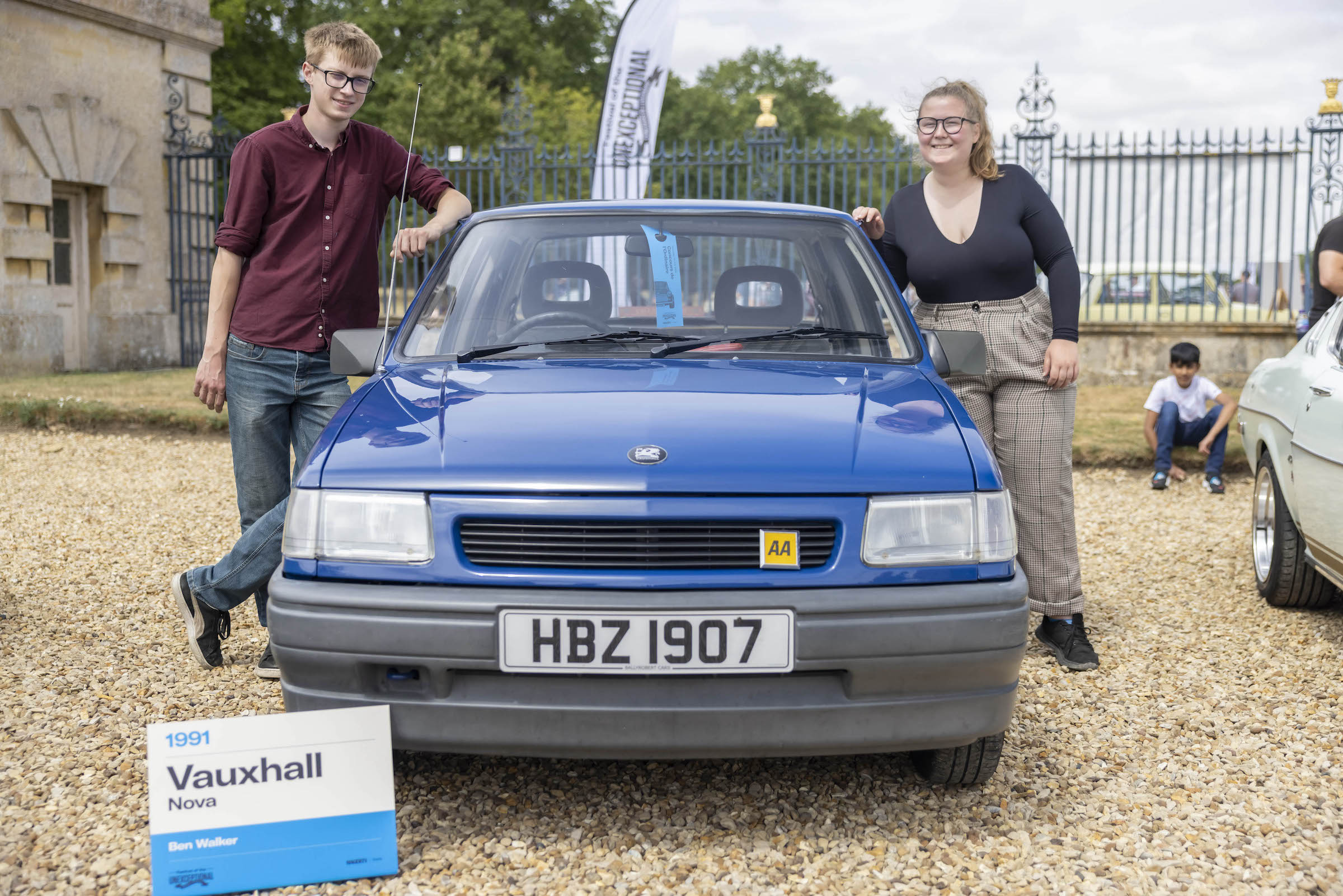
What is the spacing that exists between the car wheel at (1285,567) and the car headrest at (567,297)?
2.97 metres

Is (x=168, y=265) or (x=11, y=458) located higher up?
(x=168, y=265)

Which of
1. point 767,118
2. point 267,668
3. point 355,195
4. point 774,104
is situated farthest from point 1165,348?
point 774,104

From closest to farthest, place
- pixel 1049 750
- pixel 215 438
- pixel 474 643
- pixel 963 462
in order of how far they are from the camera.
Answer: pixel 474 643 < pixel 963 462 < pixel 1049 750 < pixel 215 438

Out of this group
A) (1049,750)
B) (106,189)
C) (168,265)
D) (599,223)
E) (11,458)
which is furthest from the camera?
(168,265)

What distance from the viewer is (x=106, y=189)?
14609 mm

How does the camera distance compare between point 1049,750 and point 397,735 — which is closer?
point 397,735

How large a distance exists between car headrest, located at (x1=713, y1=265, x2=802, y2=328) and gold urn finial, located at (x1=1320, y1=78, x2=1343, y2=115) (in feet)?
37.0

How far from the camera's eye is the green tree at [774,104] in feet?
178

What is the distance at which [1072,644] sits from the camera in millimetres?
4156

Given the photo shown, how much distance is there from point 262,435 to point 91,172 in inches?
483

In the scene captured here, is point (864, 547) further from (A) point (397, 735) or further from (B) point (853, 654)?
(A) point (397, 735)

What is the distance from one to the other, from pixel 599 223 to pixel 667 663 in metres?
1.76

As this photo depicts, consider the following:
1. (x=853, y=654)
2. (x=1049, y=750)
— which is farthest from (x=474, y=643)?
(x=1049, y=750)

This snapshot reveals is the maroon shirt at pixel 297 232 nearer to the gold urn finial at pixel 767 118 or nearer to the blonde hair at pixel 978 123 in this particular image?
the blonde hair at pixel 978 123
